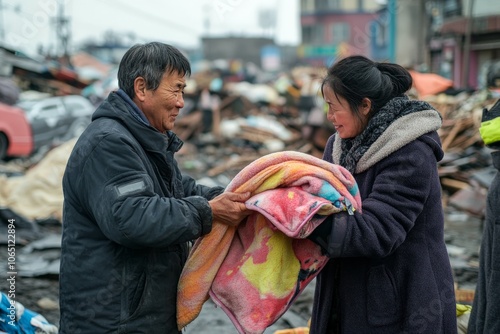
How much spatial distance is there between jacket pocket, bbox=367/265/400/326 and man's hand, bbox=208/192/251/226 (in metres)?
0.59

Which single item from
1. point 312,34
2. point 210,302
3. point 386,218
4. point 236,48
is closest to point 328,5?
point 312,34

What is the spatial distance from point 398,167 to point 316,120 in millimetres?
11385

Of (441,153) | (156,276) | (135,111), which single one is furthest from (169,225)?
(441,153)

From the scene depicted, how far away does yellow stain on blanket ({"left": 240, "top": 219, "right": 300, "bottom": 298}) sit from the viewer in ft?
7.44

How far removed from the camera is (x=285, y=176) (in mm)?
2227

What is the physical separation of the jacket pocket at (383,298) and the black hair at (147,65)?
3.87 ft

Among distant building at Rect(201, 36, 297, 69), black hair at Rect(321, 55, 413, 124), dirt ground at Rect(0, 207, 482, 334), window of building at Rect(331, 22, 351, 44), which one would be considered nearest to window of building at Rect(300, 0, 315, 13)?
window of building at Rect(331, 22, 351, 44)

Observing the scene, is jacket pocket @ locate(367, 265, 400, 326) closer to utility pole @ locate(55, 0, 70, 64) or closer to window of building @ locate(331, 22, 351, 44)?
utility pole @ locate(55, 0, 70, 64)

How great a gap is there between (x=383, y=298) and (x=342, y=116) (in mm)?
778

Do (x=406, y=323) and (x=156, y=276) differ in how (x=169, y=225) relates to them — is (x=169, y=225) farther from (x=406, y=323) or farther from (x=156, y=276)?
(x=406, y=323)

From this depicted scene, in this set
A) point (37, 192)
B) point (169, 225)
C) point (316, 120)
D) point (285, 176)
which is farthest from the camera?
point (316, 120)

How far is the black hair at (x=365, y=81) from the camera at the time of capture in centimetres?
235

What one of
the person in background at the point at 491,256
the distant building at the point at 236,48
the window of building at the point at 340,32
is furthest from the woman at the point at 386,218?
the distant building at the point at 236,48

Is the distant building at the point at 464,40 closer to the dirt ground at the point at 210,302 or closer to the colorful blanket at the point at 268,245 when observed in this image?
the dirt ground at the point at 210,302
